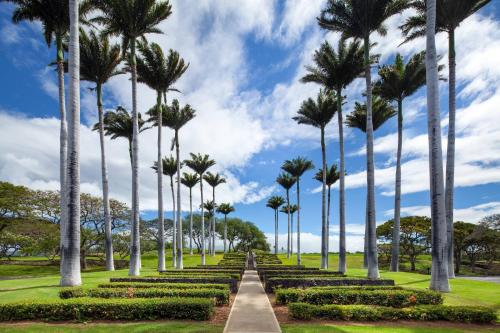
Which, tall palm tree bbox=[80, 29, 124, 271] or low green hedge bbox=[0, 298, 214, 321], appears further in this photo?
tall palm tree bbox=[80, 29, 124, 271]

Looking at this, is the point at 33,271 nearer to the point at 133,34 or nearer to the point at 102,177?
the point at 102,177

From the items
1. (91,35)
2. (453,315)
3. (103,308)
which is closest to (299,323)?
(453,315)

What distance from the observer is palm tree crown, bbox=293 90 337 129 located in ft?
104

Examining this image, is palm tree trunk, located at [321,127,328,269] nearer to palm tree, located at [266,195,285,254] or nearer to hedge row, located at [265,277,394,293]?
hedge row, located at [265,277,394,293]

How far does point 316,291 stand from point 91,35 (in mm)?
23506

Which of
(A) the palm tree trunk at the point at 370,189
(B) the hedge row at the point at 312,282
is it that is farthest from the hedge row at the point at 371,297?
(A) the palm tree trunk at the point at 370,189

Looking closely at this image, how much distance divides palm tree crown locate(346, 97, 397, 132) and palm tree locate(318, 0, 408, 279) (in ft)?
29.8

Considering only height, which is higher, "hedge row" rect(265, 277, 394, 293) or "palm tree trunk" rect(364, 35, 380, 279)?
"palm tree trunk" rect(364, 35, 380, 279)

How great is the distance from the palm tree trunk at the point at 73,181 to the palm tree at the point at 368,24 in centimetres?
1613

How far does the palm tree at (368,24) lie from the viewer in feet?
67.6

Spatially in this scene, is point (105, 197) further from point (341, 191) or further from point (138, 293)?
point (341, 191)

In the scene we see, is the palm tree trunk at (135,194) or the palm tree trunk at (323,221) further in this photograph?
the palm tree trunk at (323,221)

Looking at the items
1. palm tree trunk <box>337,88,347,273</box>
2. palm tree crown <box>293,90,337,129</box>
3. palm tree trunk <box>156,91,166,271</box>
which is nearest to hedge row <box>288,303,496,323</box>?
palm tree trunk <box>337,88,347,273</box>

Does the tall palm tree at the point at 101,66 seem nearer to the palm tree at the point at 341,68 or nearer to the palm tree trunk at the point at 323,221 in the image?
the palm tree at the point at 341,68
